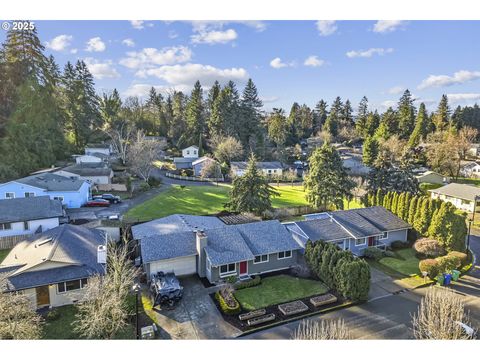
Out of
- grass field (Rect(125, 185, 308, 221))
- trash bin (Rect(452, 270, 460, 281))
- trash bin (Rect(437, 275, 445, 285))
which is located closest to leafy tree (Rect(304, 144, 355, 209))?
grass field (Rect(125, 185, 308, 221))

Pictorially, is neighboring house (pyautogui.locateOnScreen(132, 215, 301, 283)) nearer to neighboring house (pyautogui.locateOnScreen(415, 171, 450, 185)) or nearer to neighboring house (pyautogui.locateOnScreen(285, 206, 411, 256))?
neighboring house (pyautogui.locateOnScreen(285, 206, 411, 256))

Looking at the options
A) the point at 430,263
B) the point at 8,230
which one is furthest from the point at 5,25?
the point at 430,263

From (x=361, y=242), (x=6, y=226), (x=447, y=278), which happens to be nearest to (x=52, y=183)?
(x=6, y=226)

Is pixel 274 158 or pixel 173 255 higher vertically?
pixel 274 158

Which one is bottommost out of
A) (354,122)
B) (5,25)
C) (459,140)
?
(459,140)

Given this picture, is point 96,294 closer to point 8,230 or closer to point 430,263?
point 8,230

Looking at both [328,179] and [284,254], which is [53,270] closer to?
[284,254]

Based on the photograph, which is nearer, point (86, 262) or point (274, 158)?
point (86, 262)
